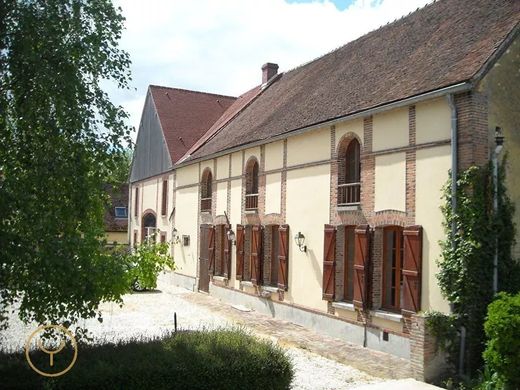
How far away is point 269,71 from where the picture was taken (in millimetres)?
25562

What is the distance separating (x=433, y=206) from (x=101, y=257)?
6773 millimetres

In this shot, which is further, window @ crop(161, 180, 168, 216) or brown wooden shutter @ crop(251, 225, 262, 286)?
window @ crop(161, 180, 168, 216)

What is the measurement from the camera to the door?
22188 millimetres

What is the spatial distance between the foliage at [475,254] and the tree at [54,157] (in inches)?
245

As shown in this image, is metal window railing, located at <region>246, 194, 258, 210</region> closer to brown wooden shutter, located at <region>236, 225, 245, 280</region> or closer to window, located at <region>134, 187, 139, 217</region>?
brown wooden shutter, located at <region>236, 225, 245, 280</region>

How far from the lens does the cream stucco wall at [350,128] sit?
12.8 meters

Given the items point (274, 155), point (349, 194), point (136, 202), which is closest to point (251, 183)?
point (274, 155)

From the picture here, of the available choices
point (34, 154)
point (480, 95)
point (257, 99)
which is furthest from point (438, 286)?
point (257, 99)

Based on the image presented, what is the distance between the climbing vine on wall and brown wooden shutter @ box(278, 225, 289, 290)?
19.8ft

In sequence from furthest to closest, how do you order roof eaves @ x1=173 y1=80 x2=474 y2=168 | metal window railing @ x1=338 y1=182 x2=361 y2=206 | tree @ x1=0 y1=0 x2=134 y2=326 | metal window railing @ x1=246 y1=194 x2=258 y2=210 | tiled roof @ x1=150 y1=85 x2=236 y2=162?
tiled roof @ x1=150 y1=85 x2=236 y2=162 → metal window railing @ x1=246 y1=194 x2=258 y2=210 → metal window railing @ x1=338 y1=182 x2=361 y2=206 → roof eaves @ x1=173 y1=80 x2=474 y2=168 → tree @ x1=0 y1=0 x2=134 y2=326

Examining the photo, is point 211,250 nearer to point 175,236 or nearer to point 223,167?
point 223,167

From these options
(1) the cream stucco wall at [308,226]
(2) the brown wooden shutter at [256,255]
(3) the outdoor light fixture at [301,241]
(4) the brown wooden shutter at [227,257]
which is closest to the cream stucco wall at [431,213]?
(1) the cream stucco wall at [308,226]

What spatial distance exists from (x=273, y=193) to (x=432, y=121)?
6.69m

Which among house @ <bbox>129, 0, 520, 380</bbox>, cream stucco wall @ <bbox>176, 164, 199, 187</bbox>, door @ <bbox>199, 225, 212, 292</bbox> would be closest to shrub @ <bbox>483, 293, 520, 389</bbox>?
house @ <bbox>129, 0, 520, 380</bbox>
